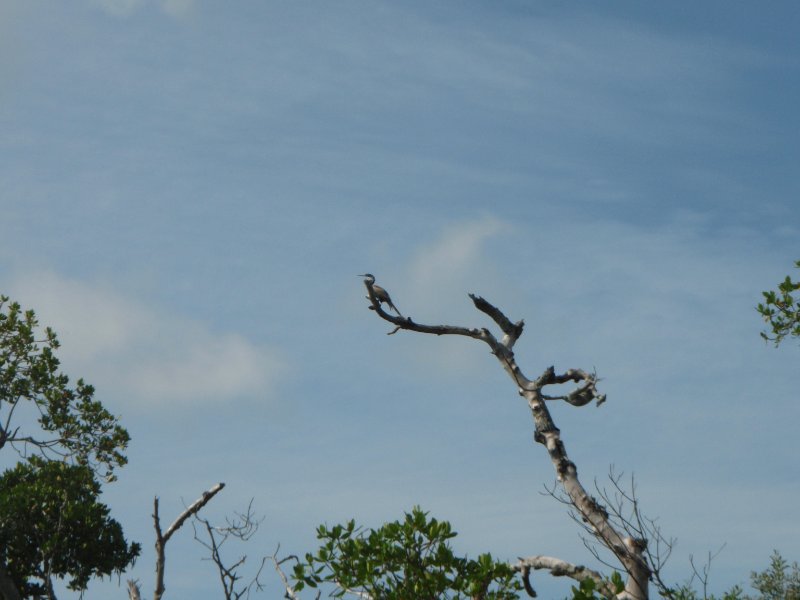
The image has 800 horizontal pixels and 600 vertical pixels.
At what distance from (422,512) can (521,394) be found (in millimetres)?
2496

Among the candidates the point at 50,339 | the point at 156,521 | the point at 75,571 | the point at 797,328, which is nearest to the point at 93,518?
the point at 75,571

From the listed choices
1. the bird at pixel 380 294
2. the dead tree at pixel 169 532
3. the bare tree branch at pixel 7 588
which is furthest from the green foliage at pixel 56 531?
the bird at pixel 380 294

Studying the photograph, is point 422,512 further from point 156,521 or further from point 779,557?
point 779,557

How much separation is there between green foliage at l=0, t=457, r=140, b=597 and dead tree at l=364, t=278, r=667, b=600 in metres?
13.2

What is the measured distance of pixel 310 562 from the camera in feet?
39.0

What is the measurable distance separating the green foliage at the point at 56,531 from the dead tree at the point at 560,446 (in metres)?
13.2

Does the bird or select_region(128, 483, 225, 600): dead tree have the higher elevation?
the bird

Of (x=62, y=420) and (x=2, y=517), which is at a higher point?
(x=62, y=420)

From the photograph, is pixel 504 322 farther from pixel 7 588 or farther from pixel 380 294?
pixel 7 588

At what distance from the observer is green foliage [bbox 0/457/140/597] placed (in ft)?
76.8

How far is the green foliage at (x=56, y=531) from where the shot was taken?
23.4m

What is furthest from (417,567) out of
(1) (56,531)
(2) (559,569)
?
(1) (56,531)

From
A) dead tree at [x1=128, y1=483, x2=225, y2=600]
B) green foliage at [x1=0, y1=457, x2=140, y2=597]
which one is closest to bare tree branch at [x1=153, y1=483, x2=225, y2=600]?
dead tree at [x1=128, y1=483, x2=225, y2=600]

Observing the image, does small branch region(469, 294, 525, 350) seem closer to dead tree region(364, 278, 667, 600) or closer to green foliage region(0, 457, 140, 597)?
dead tree region(364, 278, 667, 600)
